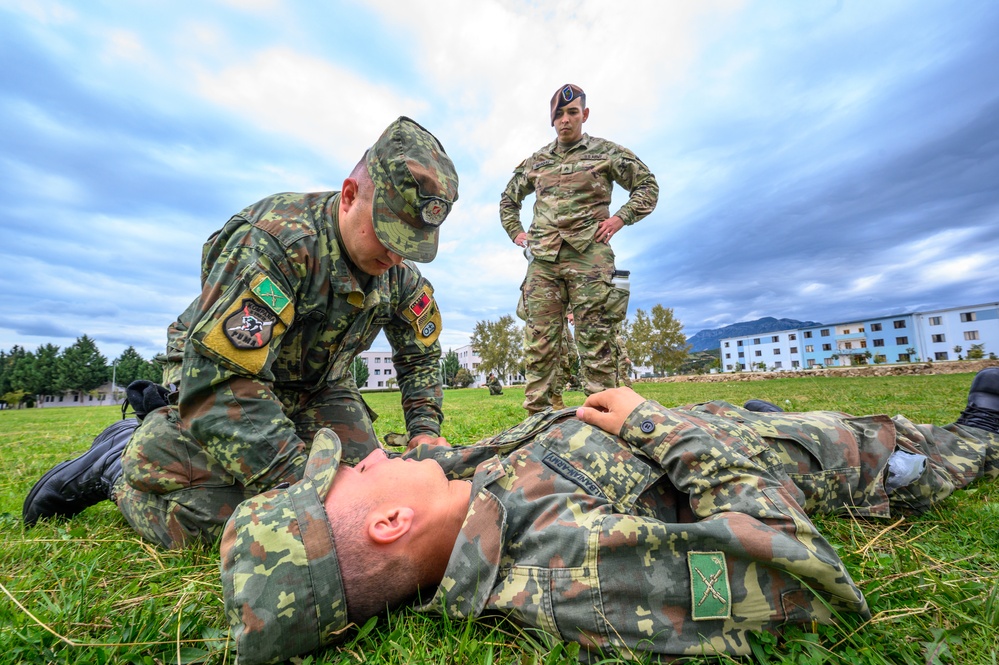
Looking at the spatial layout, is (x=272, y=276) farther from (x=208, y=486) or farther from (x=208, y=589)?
(x=208, y=589)

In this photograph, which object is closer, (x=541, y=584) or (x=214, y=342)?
(x=541, y=584)

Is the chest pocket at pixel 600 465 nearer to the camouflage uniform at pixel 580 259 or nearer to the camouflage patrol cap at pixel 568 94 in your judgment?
the camouflage uniform at pixel 580 259

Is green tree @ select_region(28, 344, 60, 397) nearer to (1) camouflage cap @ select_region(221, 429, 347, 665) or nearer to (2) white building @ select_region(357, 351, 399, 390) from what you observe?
(2) white building @ select_region(357, 351, 399, 390)

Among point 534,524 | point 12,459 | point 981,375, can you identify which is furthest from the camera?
point 12,459

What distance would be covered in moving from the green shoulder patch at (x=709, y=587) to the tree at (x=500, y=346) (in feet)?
156

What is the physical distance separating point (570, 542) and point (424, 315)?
7.02ft

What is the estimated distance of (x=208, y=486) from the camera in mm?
2279

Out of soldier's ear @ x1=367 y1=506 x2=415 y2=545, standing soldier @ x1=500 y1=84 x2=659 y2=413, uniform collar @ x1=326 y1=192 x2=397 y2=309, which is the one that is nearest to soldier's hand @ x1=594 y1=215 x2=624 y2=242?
standing soldier @ x1=500 y1=84 x2=659 y2=413

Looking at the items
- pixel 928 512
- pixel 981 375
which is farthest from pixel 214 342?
pixel 981 375

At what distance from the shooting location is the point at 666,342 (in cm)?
4466

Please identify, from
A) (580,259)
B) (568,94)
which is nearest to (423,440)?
(580,259)

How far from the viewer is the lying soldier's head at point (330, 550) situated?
1.34m

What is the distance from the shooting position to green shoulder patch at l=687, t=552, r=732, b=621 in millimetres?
1312

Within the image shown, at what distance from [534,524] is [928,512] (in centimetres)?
Result: 209
